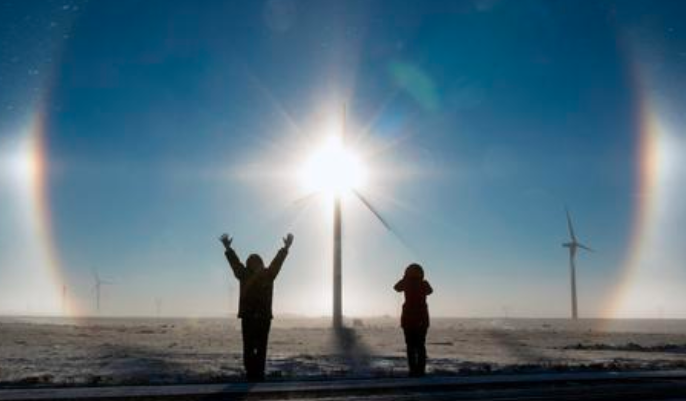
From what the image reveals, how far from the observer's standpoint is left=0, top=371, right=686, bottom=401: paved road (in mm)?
7805

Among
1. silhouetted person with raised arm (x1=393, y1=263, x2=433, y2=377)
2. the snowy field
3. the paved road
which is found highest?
silhouetted person with raised arm (x1=393, y1=263, x2=433, y2=377)

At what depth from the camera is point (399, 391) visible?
8531mm

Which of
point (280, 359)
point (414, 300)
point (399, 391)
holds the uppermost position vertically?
point (414, 300)

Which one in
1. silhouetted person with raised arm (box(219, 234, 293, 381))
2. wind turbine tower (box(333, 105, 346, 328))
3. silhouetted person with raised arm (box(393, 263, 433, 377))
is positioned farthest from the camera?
wind turbine tower (box(333, 105, 346, 328))

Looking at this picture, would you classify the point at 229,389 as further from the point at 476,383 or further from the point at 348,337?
the point at 348,337

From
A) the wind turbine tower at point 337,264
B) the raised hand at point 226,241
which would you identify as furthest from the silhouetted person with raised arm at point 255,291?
the wind turbine tower at point 337,264

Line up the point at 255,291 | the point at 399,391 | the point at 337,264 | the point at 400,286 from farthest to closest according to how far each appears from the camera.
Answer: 1. the point at 337,264
2. the point at 400,286
3. the point at 255,291
4. the point at 399,391

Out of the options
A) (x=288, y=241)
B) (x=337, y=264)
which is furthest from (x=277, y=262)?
(x=337, y=264)

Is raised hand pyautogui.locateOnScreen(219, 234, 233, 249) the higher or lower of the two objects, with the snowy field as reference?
higher

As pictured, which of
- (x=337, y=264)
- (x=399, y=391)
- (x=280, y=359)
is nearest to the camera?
(x=399, y=391)

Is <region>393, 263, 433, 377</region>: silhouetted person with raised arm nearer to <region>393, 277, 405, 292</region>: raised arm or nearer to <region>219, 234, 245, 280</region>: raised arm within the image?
<region>393, 277, 405, 292</region>: raised arm

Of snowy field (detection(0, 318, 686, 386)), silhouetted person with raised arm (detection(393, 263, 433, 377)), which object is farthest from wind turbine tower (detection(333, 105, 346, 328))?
silhouetted person with raised arm (detection(393, 263, 433, 377))

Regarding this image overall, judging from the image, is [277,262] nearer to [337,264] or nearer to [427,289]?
[427,289]

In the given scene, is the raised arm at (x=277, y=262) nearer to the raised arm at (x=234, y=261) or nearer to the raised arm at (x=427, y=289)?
the raised arm at (x=234, y=261)
